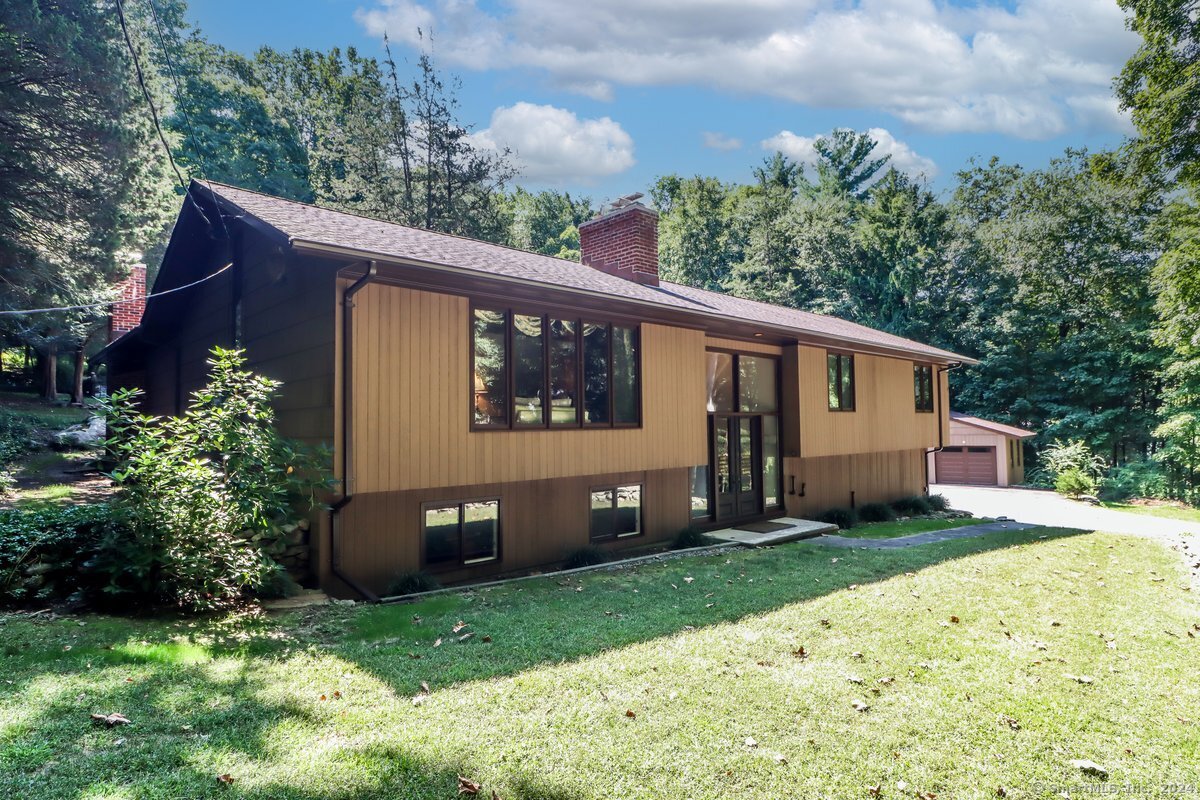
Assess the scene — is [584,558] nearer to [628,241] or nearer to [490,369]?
[490,369]

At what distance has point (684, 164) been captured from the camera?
41.8m

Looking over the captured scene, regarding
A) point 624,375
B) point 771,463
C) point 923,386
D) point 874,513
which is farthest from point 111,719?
point 923,386

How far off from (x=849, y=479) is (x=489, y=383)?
9568 millimetres

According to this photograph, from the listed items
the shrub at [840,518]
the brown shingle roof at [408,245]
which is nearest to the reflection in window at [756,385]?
the brown shingle roof at [408,245]

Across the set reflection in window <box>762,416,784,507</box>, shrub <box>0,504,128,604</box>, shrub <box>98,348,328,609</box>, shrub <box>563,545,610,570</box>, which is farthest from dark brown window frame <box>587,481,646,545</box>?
shrub <box>0,504,128,604</box>

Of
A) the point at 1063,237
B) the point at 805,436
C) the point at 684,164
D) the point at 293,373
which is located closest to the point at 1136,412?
the point at 1063,237

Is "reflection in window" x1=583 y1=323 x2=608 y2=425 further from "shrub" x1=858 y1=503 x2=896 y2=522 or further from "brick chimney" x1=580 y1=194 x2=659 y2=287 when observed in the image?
"shrub" x1=858 y1=503 x2=896 y2=522

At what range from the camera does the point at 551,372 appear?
827 centimetres

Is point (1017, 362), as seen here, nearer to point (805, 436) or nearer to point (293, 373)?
point (805, 436)

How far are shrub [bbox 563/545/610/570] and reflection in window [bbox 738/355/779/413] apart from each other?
14.8 ft

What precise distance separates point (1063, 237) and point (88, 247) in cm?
3426

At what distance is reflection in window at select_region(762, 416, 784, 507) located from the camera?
12242 mm

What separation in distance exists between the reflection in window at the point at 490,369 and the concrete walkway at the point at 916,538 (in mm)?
5929

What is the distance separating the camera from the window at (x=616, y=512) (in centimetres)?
918
